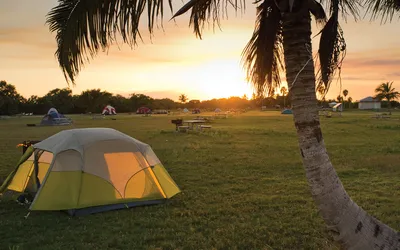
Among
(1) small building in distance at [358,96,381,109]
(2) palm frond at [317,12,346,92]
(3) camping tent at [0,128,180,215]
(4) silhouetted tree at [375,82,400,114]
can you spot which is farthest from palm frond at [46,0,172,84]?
(1) small building in distance at [358,96,381,109]

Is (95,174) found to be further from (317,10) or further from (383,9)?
(383,9)

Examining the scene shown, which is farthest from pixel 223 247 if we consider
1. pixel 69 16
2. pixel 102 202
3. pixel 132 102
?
pixel 132 102

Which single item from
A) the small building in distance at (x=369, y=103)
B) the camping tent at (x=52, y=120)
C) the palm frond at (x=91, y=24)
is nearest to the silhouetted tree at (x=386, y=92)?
the small building in distance at (x=369, y=103)

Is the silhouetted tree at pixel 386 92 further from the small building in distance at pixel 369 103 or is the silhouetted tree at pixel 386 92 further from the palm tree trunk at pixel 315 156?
the palm tree trunk at pixel 315 156

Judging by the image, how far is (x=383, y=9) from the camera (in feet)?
16.7

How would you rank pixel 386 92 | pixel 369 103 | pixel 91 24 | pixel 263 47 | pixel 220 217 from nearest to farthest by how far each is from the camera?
pixel 91 24
pixel 263 47
pixel 220 217
pixel 386 92
pixel 369 103

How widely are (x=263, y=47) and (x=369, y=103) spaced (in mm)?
121942

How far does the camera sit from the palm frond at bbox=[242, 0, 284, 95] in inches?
190

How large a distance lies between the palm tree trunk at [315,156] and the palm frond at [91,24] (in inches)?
58.9

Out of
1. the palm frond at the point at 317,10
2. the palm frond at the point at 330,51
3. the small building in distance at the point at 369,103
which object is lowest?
the small building in distance at the point at 369,103

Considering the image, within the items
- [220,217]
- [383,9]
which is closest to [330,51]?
[383,9]

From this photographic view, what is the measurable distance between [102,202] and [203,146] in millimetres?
12349

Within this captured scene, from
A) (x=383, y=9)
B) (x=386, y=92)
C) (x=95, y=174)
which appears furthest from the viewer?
(x=386, y=92)

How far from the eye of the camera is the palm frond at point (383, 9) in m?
4.98
